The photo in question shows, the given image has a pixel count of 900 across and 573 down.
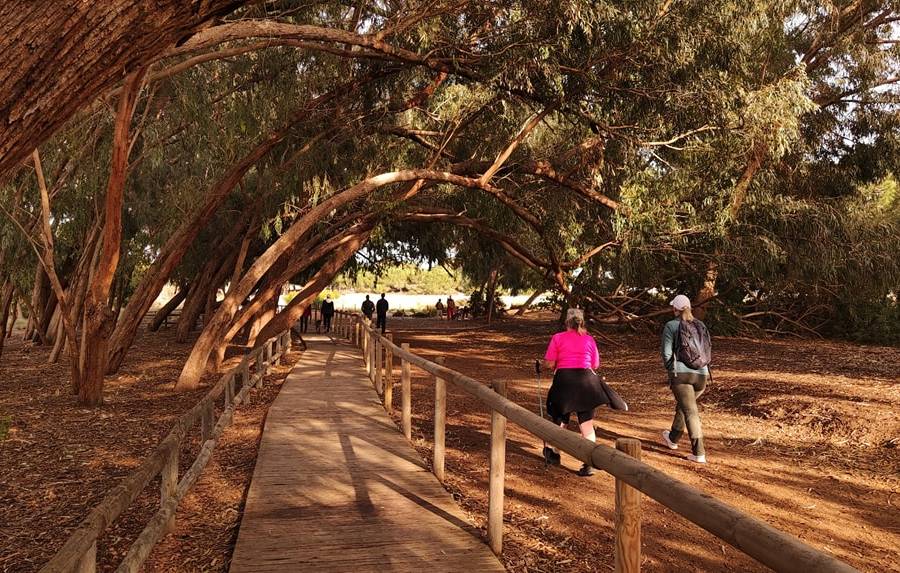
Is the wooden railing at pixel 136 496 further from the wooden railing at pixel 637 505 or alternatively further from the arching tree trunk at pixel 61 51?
the wooden railing at pixel 637 505

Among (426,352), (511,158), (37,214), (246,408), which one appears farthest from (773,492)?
(37,214)

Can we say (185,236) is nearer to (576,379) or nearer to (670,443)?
(576,379)

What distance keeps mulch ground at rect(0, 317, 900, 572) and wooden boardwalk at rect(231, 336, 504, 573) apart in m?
0.27

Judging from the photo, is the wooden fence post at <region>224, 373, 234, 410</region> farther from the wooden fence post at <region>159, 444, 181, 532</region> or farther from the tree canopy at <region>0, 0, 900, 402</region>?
the wooden fence post at <region>159, 444, 181, 532</region>

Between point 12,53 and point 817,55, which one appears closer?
point 12,53

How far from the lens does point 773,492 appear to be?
6664mm

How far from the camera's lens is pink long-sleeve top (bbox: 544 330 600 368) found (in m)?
6.95

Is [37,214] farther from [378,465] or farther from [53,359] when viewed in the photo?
[378,465]

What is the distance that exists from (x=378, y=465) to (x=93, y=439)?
16.5ft

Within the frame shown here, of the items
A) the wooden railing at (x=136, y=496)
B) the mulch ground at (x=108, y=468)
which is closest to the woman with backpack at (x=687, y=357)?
the mulch ground at (x=108, y=468)

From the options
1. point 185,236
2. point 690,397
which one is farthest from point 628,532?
point 185,236

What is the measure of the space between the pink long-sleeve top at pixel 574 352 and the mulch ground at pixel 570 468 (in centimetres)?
116

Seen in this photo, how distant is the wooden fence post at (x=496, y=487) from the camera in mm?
4418

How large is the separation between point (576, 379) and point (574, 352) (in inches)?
10.9
